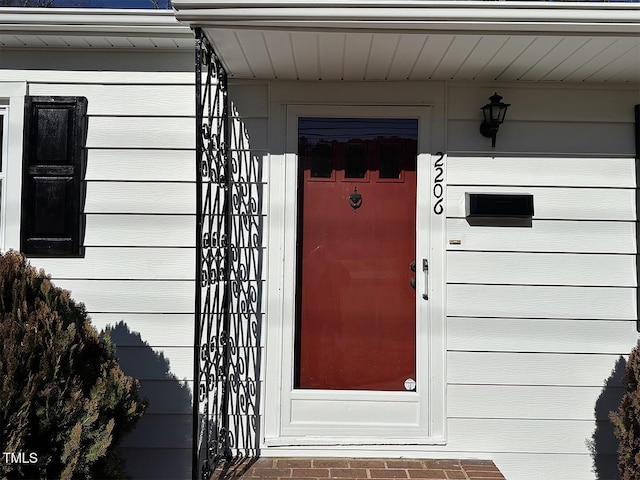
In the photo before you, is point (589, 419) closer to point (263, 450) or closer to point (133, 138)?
point (263, 450)

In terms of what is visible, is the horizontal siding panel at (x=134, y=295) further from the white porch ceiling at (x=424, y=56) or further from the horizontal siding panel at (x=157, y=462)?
the white porch ceiling at (x=424, y=56)

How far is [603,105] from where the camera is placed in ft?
9.89

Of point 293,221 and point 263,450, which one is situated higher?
point 293,221

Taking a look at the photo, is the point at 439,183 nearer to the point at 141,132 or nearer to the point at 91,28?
the point at 141,132

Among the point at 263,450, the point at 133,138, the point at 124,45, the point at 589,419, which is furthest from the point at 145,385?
the point at 589,419

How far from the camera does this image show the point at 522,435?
2.96 metres

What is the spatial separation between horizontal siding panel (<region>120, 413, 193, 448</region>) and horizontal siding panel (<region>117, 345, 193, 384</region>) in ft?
0.74

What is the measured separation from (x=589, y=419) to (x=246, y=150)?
2.54 metres

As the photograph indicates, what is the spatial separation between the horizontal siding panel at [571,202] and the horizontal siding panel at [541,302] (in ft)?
1.40

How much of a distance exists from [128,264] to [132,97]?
0.98 m

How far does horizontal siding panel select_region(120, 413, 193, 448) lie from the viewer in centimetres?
298

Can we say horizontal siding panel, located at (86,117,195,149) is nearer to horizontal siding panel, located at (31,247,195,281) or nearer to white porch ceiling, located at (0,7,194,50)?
white porch ceiling, located at (0,7,194,50)

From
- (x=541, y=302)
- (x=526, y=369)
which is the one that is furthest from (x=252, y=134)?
(x=526, y=369)

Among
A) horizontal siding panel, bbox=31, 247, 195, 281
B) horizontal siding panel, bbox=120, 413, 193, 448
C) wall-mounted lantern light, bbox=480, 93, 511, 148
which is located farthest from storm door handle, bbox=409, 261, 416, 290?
horizontal siding panel, bbox=120, 413, 193, 448
